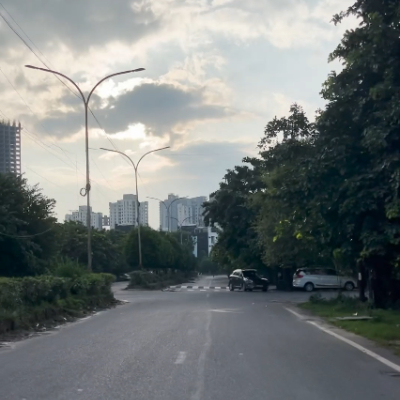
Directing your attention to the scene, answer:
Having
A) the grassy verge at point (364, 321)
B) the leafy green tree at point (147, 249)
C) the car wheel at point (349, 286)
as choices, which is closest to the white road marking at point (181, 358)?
the grassy verge at point (364, 321)

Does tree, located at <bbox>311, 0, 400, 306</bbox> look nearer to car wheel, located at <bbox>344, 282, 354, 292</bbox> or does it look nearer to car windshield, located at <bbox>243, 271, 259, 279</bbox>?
car windshield, located at <bbox>243, 271, 259, 279</bbox>

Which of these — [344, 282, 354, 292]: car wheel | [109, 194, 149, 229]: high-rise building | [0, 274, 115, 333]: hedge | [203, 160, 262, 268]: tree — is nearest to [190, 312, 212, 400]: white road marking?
[0, 274, 115, 333]: hedge

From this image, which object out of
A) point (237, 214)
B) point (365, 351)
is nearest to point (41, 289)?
point (365, 351)

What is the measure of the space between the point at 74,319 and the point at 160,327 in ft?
21.6

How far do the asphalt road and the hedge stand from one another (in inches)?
68.8

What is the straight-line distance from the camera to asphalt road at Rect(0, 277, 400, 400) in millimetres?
9406

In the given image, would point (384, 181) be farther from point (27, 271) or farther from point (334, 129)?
point (27, 271)

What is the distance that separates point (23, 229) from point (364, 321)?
2378cm

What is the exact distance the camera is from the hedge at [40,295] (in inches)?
768

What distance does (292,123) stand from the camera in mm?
35812

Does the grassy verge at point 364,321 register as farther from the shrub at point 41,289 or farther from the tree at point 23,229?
the tree at point 23,229

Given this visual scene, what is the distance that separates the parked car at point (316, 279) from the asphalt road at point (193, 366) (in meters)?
28.4

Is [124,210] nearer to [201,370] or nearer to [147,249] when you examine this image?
[147,249]

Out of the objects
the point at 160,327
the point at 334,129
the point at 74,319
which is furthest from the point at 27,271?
the point at 334,129
